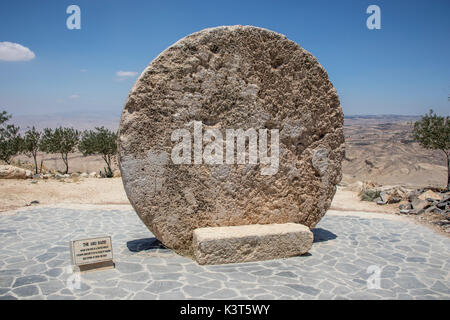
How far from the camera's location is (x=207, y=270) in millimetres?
5008

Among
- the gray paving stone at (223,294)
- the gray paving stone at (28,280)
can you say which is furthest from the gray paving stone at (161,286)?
the gray paving stone at (28,280)

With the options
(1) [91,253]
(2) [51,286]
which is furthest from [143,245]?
(2) [51,286]

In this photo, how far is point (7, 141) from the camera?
61.4 ft

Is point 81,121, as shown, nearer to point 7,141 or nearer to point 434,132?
point 7,141

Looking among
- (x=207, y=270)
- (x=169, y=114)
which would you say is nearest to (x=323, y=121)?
(x=169, y=114)

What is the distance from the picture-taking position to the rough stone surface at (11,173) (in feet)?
45.2

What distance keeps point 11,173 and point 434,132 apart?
18.4m

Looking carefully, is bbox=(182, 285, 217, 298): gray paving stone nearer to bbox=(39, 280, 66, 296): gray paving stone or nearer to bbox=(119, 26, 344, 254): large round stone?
bbox=(119, 26, 344, 254): large round stone

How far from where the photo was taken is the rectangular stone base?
204 inches

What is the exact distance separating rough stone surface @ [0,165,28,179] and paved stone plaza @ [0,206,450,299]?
7.64 meters

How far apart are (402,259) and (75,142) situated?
2036 cm

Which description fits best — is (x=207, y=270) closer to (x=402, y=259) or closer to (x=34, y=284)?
(x=34, y=284)
